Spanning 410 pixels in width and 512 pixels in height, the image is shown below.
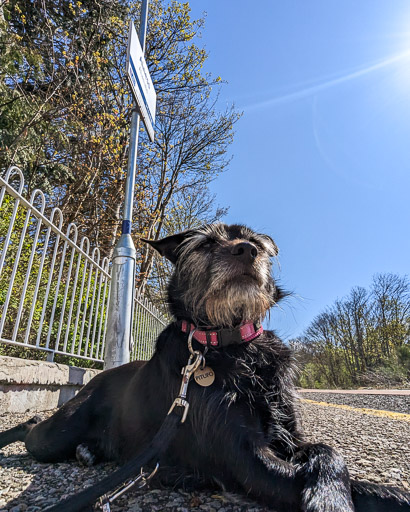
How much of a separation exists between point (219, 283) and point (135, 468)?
1.09m

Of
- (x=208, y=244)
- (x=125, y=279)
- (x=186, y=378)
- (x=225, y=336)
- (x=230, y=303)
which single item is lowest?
(x=186, y=378)

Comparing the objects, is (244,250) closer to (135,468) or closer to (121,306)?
(135,468)

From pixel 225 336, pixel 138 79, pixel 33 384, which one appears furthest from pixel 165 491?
pixel 138 79

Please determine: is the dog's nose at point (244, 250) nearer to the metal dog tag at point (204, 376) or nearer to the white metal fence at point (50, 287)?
the metal dog tag at point (204, 376)

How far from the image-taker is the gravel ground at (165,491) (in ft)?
4.89

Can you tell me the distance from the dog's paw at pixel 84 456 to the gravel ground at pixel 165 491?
5cm

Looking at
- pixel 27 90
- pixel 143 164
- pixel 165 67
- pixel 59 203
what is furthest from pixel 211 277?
pixel 165 67

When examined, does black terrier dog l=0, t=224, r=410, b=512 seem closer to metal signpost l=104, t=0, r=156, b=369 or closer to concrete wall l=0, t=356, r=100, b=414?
concrete wall l=0, t=356, r=100, b=414

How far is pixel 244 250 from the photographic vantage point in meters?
2.05

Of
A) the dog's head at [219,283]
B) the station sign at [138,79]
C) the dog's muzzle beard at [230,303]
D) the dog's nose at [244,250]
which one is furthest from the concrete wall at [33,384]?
the station sign at [138,79]

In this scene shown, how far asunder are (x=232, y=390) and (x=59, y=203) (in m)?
10.0

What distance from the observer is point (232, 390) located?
1645mm

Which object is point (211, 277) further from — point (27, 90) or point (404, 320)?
point (404, 320)

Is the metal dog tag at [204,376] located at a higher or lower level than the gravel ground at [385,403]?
higher
